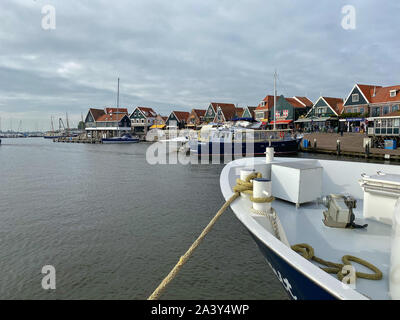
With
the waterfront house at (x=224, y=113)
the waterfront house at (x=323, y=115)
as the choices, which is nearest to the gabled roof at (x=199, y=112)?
the waterfront house at (x=224, y=113)

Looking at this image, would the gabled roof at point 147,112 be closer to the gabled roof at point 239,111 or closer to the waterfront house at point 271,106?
the gabled roof at point 239,111

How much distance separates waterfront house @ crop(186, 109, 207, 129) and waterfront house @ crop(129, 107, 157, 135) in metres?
14.0

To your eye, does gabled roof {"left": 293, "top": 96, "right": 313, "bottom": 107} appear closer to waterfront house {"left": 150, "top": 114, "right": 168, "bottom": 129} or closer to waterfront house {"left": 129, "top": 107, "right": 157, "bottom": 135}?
waterfront house {"left": 150, "top": 114, "right": 168, "bottom": 129}

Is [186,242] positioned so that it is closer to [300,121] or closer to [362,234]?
[362,234]

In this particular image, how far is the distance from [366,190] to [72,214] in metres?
10.8

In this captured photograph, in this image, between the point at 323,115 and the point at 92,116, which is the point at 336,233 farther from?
the point at 92,116

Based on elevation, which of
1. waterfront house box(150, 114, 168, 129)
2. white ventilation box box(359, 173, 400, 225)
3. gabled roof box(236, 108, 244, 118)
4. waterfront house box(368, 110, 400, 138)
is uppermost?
gabled roof box(236, 108, 244, 118)

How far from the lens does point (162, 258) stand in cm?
725

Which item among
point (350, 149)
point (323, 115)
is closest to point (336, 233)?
point (350, 149)

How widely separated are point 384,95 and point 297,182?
4846 centimetres

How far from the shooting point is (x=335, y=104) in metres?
53.6

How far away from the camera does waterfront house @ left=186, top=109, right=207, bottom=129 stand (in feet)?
244

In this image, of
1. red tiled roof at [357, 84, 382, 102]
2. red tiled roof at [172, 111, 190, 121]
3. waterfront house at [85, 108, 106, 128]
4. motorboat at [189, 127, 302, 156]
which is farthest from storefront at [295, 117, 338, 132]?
waterfront house at [85, 108, 106, 128]
